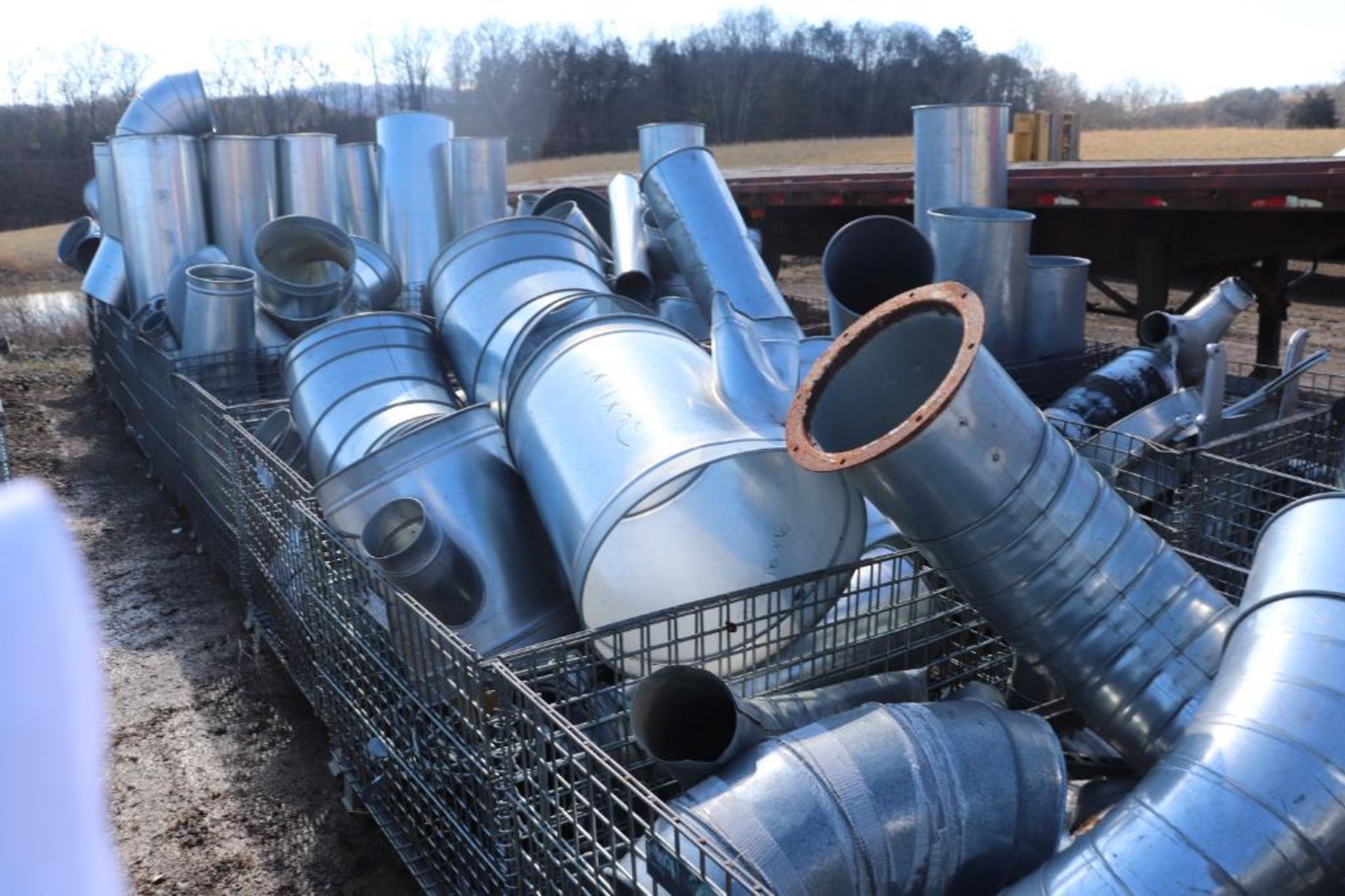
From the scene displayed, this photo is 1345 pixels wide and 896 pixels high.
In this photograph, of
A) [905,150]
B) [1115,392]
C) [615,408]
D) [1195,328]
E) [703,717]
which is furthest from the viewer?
[905,150]

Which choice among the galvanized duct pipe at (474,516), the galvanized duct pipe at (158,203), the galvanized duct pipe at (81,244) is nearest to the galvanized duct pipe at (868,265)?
the galvanized duct pipe at (474,516)

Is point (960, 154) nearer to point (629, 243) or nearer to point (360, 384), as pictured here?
point (629, 243)

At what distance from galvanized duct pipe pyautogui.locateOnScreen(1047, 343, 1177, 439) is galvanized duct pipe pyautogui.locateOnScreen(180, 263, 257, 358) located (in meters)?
4.45

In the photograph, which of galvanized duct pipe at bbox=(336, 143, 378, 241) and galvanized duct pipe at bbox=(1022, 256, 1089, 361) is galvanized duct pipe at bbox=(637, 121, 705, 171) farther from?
galvanized duct pipe at bbox=(1022, 256, 1089, 361)

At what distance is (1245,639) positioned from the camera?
93.7 inches

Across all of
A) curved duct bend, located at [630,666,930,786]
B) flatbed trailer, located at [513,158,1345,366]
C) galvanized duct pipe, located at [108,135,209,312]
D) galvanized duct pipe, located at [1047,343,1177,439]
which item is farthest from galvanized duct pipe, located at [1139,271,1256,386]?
galvanized duct pipe, located at [108,135,209,312]

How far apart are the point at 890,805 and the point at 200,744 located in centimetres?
320

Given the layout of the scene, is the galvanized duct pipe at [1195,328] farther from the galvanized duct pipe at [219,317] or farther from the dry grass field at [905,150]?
the dry grass field at [905,150]

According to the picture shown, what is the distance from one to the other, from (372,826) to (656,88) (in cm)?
4430

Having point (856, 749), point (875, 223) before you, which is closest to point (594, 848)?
point (856, 749)

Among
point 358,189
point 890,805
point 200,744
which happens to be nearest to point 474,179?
point 358,189

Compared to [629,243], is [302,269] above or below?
below

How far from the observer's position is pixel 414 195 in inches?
335

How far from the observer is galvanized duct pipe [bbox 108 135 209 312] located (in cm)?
789
